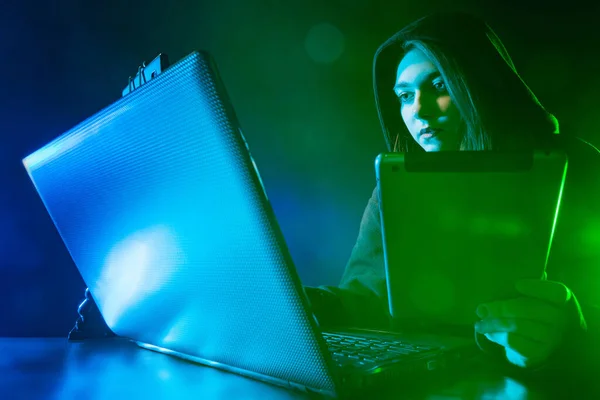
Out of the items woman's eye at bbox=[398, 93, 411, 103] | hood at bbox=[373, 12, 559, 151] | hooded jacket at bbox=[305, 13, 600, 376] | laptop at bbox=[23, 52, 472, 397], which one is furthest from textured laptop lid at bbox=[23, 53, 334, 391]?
woman's eye at bbox=[398, 93, 411, 103]

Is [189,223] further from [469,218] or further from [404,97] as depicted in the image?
[404,97]

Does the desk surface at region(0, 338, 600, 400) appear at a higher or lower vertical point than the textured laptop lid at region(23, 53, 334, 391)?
lower

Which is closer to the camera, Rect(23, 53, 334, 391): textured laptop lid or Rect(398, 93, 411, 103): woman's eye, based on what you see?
Rect(23, 53, 334, 391): textured laptop lid

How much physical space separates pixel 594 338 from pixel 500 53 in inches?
32.7

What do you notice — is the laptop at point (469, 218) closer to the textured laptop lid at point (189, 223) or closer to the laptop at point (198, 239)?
the laptop at point (198, 239)

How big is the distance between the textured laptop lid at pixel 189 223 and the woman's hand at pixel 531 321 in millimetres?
300

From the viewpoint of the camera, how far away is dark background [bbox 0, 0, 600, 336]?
147 cm

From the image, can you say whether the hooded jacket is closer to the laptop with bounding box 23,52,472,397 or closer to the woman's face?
the woman's face

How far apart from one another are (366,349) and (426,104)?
1009 mm

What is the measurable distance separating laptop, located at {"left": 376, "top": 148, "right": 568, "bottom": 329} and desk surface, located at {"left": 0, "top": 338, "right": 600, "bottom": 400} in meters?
0.12

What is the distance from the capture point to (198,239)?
0.44 metres

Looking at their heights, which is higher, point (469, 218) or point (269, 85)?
point (269, 85)

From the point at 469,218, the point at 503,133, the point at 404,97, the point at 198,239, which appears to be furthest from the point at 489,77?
the point at 198,239

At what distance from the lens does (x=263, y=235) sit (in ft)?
1.18
